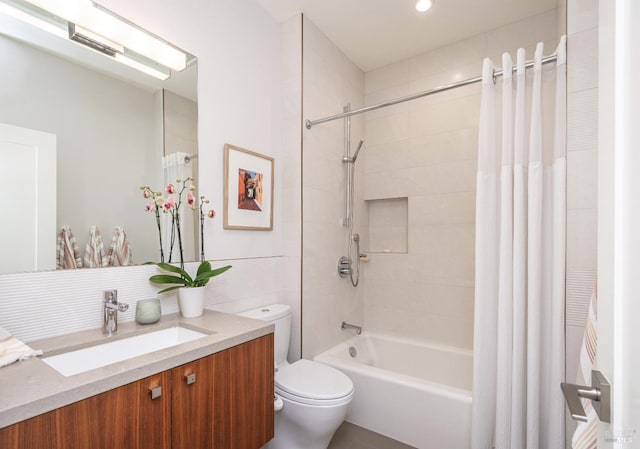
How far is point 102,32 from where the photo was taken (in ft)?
4.74

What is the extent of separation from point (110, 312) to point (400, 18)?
98.0 inches

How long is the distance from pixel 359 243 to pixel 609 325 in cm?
240

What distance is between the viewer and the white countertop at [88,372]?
76 cm

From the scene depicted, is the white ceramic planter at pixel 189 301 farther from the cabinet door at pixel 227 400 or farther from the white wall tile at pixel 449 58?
the white wall tile at pixel 449 58

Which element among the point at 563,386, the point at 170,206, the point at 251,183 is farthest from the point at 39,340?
the point at 563,386

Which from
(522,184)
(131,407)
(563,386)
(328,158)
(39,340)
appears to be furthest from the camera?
(328,158)

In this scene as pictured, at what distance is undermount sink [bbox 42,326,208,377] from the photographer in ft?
3.68

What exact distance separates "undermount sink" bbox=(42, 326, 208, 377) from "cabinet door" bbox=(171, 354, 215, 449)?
265mm

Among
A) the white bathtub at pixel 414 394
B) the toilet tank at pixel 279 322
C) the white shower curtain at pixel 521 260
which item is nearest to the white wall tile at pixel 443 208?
the white shower curtain at pixel 521 260

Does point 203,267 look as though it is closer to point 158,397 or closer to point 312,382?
point 158,397

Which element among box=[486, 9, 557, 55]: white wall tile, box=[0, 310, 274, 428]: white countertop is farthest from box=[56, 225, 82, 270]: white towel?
box=[486, 9, 557, 55]: white wall tile

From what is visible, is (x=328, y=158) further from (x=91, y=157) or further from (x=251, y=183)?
(x=91, y=157)

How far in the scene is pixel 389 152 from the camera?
289 cm

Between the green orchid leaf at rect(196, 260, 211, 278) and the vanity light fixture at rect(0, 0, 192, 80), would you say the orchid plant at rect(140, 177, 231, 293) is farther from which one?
the vanity light fixture at rect(0, 0, 192, 80)
